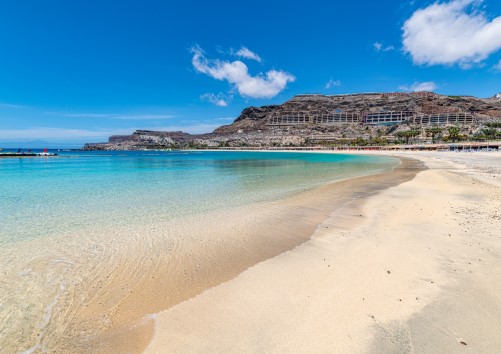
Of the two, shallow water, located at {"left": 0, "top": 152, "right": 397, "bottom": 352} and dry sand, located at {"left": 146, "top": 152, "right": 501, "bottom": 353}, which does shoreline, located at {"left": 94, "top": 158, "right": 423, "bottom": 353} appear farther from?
shallow water, located at {"left": 0, "top": 152, "right": 397, "bottom": 352}

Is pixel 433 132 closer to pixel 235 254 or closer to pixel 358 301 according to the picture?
pixel 235 254

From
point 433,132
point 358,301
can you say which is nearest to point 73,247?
point 358,301

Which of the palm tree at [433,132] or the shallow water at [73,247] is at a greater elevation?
the palm tree at [433,132]

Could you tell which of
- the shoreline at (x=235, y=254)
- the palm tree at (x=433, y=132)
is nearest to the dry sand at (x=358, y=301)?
the shoreline at (x=235, y=254)

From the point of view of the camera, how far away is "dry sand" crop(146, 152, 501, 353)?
3.25m

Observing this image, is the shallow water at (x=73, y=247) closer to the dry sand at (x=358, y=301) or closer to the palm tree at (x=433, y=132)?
the dry sand at (x=358, y=301)

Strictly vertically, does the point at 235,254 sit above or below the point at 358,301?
below

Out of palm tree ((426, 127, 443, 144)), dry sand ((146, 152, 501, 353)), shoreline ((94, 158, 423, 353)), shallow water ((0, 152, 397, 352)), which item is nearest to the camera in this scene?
dry sand ((146, 152, 501, 353))

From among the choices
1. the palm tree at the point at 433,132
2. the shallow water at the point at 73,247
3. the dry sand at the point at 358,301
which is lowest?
the shallow water at the point at 73,247

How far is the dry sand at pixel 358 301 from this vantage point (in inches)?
128

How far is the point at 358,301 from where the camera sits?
13.4 feet

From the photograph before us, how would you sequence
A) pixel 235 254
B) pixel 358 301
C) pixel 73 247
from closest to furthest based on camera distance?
pixel 358 301 → pixel 235 254 → pixel 73 247

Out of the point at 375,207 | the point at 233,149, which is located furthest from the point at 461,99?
the point at 375,207

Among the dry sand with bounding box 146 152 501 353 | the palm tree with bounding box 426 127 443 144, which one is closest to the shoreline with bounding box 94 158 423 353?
the dry sand with bounding box 146 152 501 353
